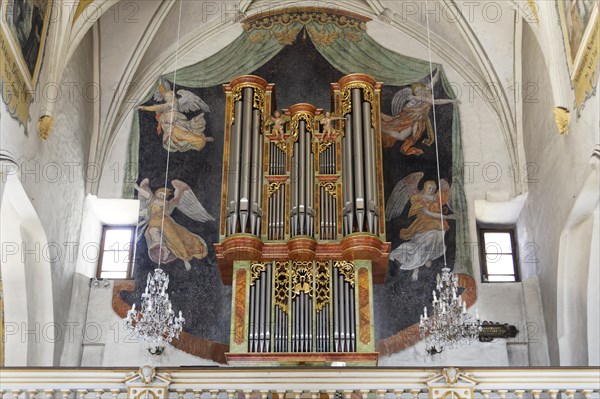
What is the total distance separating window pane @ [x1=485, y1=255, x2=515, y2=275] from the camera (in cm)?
1684

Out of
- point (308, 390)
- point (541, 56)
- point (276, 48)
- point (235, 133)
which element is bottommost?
point (308, 390)

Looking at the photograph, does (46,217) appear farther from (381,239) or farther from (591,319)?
(591,319)

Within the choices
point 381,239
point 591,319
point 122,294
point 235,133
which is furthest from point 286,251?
point 591,319

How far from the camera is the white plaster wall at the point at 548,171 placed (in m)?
13.7

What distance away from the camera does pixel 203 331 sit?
1608cm

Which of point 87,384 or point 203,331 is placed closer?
point 87,384

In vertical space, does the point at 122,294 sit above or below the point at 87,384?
above

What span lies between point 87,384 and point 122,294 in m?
5.19

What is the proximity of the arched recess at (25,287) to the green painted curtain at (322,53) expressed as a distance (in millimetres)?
3622

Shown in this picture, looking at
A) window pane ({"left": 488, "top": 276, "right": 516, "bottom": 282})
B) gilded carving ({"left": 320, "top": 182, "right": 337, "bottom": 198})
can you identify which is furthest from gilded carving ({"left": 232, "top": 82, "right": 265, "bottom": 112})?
window pane ({"left": 488, "top": 276, "right": 516, "bottom": 282})

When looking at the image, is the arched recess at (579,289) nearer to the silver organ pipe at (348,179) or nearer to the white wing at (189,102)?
the silver organ pipe at (348,179)

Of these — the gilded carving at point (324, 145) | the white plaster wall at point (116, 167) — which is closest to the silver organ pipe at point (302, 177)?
the gilded carving at point (324, 145)

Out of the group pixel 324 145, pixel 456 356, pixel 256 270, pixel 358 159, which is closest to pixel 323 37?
pixel 324 145

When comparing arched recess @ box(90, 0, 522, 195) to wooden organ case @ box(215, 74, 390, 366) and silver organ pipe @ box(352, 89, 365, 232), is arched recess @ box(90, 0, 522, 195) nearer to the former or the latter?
wooden organ case @ box(215, 74, 390, 366)
